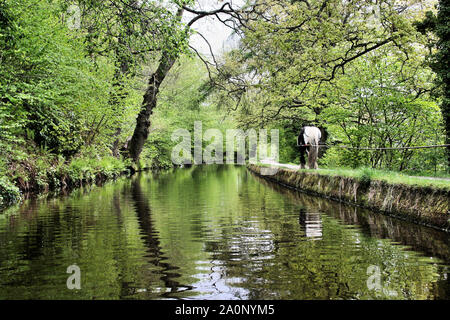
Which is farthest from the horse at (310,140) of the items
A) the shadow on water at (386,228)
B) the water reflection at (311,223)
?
the water reflection at (311,223)

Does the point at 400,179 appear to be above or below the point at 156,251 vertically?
above

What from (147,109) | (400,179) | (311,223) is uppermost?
(147,109)

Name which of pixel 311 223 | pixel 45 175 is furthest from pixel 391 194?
pixel 45 175

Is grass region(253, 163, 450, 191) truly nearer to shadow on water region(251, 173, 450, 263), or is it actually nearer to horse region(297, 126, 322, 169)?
shadow on water region(251, 173, 450, 263)

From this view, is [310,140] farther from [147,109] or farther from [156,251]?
[156,251]

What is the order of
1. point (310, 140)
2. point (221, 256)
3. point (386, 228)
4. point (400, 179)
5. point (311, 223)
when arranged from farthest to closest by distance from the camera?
point (310, 140) < point (400, 179) < point (311, 223) < point (386, 228) < point (221, 256)

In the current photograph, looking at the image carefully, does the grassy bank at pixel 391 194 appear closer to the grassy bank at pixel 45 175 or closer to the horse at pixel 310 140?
the horse at pixel 310 140

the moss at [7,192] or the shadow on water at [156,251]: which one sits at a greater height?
the moss at [7,192]

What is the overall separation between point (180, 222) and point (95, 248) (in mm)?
2356

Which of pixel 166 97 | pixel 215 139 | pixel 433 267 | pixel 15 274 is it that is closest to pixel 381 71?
pixel 433 267

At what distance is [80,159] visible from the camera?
1809 centimetres

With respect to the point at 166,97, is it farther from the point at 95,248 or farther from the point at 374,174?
the point at 95,248

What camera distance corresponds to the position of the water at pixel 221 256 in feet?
12.1

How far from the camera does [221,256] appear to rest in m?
5.00
